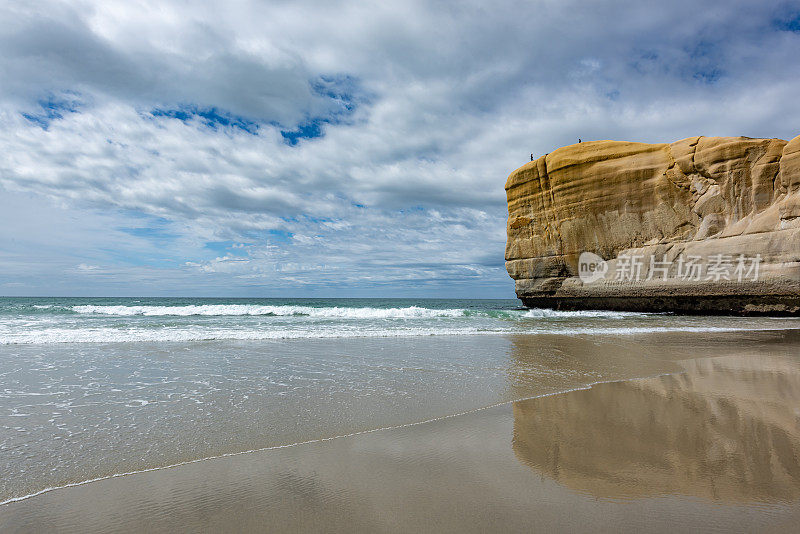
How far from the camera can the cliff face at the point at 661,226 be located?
63.3ft

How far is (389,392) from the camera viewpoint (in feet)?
16.4

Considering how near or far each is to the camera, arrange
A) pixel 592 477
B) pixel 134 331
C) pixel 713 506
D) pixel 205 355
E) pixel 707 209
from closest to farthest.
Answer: pixel 713 506 → pixel 592 477 → pixel 205 355 → pixel 134 331 → pixel 707 209

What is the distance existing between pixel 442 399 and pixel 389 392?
71 centimetres

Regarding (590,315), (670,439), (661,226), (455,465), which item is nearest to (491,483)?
(455,465)

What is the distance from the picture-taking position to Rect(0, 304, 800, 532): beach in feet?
6.75

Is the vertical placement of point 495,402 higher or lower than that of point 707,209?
lower

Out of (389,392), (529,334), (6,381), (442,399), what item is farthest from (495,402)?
(529,334)

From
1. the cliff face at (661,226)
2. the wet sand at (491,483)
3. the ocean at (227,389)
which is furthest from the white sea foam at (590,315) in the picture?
the wet sand at (491,483)

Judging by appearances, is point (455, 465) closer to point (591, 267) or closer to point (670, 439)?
point (670, 439)

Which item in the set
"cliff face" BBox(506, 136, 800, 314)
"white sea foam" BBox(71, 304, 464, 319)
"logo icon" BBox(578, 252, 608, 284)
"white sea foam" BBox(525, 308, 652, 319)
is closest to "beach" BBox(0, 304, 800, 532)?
"white sea foam" BBox(525, 308, 652, 319)

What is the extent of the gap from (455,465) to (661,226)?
2591 cm

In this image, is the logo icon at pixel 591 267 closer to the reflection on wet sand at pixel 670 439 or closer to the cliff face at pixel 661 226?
the cliff face at pixel 661 226

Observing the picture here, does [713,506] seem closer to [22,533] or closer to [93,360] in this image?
[22,533]

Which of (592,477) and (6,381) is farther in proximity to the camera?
(6,381)
